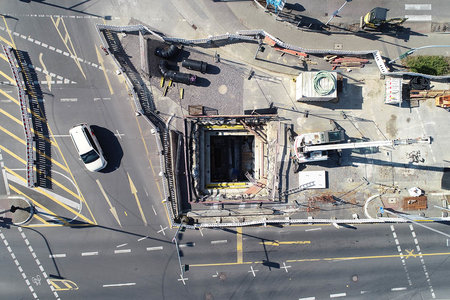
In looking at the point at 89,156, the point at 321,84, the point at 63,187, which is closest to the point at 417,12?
the point at 321,84

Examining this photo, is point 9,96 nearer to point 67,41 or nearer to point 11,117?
point 11,117

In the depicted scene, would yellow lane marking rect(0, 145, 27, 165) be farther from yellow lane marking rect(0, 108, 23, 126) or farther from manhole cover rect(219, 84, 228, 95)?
manhole cover rect(219, 84, 228, 95)

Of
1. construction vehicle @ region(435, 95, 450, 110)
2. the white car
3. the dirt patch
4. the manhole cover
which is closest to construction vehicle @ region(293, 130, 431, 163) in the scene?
the dirt patch

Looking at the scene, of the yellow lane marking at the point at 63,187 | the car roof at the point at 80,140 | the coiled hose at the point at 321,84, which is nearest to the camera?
the coiled hose at the point at 321,84

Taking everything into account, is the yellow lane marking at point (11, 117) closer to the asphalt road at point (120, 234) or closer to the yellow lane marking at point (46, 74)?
the asphalt road at point (120, 234)

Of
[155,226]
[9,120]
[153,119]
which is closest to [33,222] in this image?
[9,120]

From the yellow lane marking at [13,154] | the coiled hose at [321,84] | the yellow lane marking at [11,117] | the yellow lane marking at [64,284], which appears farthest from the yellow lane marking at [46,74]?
the coiled hose at [321,84]
